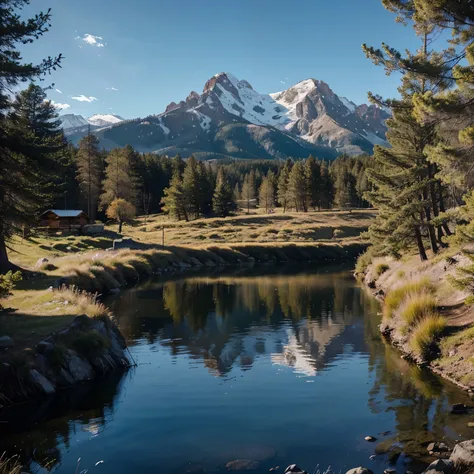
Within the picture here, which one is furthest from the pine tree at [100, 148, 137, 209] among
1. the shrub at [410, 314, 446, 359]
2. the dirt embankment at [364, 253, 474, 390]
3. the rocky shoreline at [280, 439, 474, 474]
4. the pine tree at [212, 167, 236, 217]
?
the rocky shoreline at [280, 439, 474, 474]

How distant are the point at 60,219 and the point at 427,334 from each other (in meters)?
62.9

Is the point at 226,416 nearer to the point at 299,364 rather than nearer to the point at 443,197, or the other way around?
the point at 299,364

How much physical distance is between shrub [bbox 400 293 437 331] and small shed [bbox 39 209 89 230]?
58.8 metres

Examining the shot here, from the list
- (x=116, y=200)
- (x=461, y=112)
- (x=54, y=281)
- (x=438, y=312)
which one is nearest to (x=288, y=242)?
(x=116, y=200)

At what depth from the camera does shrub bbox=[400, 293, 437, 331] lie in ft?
63.3

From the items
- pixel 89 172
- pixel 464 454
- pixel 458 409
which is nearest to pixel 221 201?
pixel 89 172

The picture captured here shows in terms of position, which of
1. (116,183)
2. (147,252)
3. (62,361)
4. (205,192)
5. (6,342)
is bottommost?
(62,361)

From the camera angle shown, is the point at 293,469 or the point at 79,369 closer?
the point at 293,469

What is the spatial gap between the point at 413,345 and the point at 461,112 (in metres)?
9.63

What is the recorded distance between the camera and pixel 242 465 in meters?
10.8

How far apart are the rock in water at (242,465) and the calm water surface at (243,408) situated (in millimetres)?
179

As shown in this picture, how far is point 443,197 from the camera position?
3322cm

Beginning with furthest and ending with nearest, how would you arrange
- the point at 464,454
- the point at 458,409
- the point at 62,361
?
the point at 62,361 → the point at 458,409 → the point at 464,454

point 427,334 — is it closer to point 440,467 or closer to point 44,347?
point 440,467
